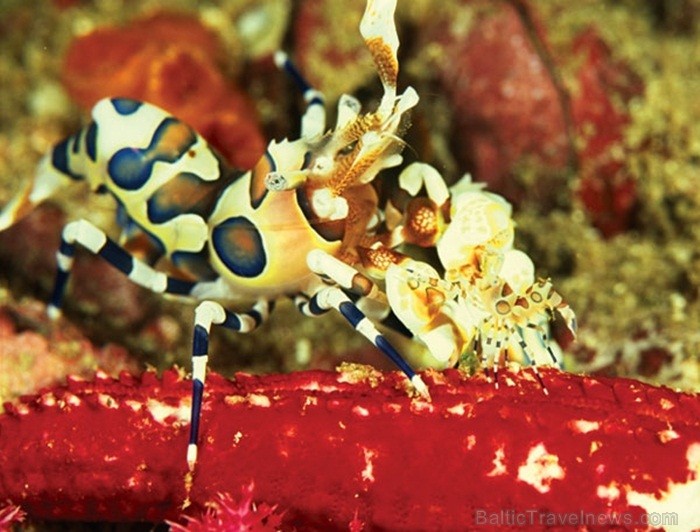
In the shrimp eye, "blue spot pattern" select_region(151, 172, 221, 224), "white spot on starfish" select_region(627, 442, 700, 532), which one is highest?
"blue spot pattern" select_region(151, 172, 221, 224)

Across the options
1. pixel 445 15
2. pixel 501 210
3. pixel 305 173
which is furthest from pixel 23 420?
pixel 445 15

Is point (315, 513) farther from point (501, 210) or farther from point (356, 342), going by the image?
point (356, 342)

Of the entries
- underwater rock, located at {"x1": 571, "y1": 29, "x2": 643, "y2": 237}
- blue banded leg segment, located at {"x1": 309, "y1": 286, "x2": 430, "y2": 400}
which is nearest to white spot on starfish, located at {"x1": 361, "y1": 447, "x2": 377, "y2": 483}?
blue banded leg segment, located at {"x1": 309, "y1": 286, "x2": 430, "y2": 400}

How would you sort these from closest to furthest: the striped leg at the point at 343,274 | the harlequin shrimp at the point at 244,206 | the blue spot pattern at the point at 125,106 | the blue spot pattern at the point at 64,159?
1. the harlequin shrimp at the point at 244,206
2. the striped leg at the point at 343,274
3. the blue spot pattern at the point at 125,106
4. the blue spot pattern at the point at 64,159

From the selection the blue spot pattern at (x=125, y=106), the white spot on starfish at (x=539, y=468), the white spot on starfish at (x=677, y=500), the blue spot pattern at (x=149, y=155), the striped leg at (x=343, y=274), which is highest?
the blue spot pattern at (x=125, y=106)

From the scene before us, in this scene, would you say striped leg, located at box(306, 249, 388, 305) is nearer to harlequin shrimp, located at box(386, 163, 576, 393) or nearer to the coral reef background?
harlequin shrimp, located at box(386, 163, 576, 393)

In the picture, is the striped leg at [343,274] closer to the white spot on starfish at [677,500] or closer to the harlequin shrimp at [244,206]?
the harlequin shrimp at [244,206]

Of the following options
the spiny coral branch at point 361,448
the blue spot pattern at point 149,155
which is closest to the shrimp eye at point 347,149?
the spiny coral branch at point 361,448
